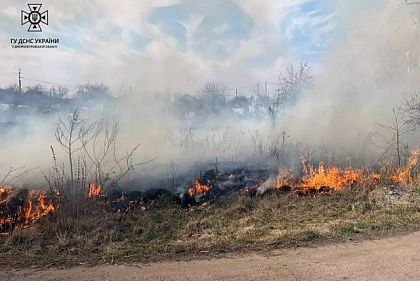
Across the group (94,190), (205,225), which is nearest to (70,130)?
(94,190)

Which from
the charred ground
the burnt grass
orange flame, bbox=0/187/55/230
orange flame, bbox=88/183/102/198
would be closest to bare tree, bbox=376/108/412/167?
the charred ground

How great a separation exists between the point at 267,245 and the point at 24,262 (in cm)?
347

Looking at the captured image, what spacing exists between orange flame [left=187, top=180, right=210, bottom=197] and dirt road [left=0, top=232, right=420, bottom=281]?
4.20 m

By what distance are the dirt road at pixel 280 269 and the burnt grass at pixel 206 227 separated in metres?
0.29

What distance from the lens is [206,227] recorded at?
6.80 m

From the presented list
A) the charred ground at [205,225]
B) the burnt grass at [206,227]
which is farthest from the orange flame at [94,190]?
the burnt grass at [206,227]

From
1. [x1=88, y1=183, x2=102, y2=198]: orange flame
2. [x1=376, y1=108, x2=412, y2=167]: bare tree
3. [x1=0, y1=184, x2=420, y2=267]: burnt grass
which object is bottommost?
[x1=0, y1=184, x2=420, y2=267]: burnt grass

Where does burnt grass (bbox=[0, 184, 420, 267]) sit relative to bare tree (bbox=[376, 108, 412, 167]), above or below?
below

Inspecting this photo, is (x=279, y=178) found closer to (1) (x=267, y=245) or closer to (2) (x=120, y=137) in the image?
(1) (x=267, y=245)

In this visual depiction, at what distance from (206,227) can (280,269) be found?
8.31 ft

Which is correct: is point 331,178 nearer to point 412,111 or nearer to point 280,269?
point 280,269

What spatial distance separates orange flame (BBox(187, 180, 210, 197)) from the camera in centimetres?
906

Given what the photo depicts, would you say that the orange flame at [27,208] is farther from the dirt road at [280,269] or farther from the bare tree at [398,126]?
the bare tree at [398,126]

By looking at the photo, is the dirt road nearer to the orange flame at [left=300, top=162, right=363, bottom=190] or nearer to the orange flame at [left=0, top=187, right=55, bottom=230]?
the orange flame at [left=0, top=187, right=55, bottom=230]
